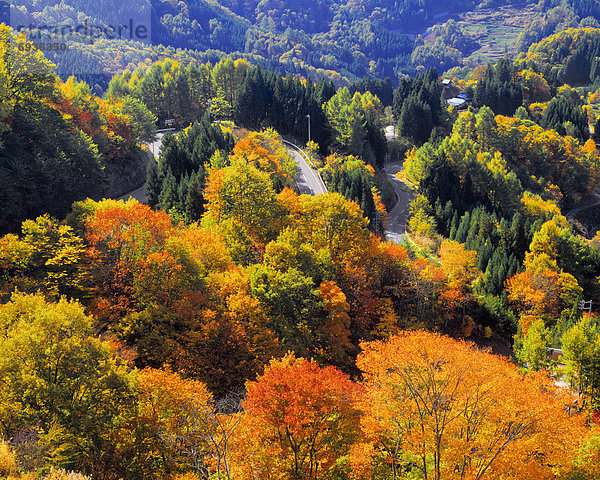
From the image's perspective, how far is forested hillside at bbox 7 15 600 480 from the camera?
2769 cm

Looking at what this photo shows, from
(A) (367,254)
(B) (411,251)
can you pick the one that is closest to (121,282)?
(A) (367,254)

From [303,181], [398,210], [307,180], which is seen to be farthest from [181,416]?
[398,210]

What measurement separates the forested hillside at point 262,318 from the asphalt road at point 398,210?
1641mm

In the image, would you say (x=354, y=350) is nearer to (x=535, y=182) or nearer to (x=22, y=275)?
(x=22, y=275)

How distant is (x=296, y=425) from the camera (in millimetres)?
28719

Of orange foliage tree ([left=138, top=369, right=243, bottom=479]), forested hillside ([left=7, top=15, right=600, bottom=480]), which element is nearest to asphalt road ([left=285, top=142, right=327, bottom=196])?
forested hillside ([left=7, top=15, right=600, bottom=480])

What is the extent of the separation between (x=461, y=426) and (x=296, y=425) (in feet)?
28.7

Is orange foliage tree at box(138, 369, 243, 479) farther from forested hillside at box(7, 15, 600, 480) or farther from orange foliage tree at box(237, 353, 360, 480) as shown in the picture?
orange foliage tree at box(237, 353, 360, 480)

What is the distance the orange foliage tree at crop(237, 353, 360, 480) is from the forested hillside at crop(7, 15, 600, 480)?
13cm

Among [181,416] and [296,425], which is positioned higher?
[296,425]

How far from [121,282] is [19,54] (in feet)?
110

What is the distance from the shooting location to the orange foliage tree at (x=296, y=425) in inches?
1133

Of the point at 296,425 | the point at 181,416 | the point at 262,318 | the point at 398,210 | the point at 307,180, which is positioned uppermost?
the point at 296,425

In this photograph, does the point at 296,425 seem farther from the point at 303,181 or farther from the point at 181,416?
the point at 303,181
